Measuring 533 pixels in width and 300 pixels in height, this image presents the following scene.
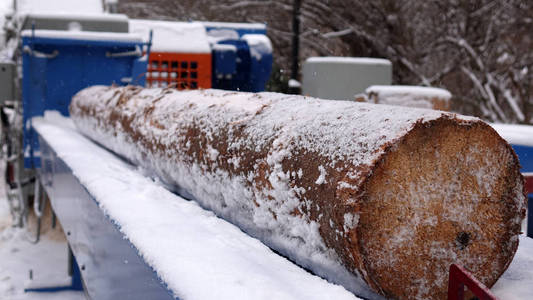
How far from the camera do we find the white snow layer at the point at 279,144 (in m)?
1.33

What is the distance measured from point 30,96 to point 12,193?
950mm

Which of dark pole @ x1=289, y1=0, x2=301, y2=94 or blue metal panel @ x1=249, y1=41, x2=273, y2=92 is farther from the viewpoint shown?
dark pole @ x1=289, y1=0, x2=301, y2=94

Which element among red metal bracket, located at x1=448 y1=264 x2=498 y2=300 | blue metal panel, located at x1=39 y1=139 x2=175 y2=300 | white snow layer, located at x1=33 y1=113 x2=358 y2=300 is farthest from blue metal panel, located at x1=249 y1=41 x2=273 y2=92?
red metal bracket, located at x1=448 y1=264 x2=498 y2=300

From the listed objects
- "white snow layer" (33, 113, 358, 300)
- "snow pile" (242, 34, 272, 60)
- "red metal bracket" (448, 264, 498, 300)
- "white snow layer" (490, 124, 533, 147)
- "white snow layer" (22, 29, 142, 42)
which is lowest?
"white snow layer" (33, 113, 358, 300)

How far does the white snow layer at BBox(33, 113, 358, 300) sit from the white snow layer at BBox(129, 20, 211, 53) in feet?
14.7

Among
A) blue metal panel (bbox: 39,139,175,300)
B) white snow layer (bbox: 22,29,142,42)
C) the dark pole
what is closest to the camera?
blue metal panel (bbox: 39,139,175,300)

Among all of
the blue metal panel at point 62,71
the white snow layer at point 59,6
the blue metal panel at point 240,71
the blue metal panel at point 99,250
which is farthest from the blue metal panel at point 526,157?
the white snow layer at point 59,6

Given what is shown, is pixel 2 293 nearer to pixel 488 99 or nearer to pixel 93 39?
pixel 93 39

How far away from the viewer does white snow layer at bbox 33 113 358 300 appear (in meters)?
1.21

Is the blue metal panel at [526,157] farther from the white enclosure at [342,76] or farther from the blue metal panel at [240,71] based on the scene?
the white enclosure at [342,76]

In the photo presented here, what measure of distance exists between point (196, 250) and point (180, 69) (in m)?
5.42

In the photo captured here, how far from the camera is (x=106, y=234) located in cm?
199

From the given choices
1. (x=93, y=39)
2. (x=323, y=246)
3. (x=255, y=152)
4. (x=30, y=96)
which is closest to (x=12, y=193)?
(x=30, y=96)

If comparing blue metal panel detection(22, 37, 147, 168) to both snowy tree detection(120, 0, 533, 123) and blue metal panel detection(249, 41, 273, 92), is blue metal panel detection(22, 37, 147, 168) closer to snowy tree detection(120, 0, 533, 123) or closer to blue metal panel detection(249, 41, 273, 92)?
blue metal panel detection(249, 41, 273, 92)
